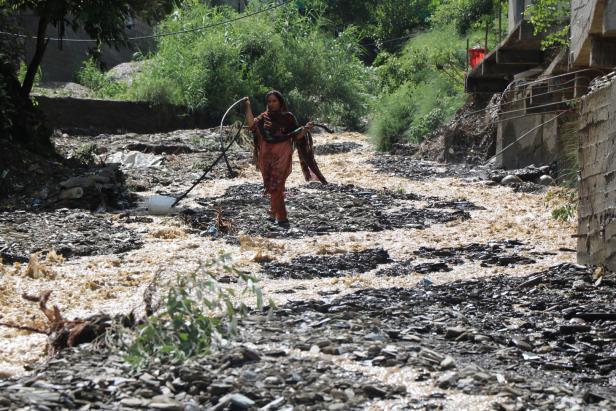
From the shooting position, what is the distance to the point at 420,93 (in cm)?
→ 2728

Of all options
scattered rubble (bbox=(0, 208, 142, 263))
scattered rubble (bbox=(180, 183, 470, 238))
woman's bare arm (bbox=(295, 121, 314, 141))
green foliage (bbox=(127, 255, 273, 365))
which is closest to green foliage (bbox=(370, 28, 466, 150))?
scattered rubble (bbox=(180, 183, 470, 238))

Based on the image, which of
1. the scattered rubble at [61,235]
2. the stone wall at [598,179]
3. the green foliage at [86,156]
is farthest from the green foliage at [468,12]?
the stone wall at [598,179]

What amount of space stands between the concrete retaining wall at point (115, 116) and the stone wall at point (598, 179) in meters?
19.5

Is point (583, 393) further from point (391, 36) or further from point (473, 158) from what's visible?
point (391, 36)

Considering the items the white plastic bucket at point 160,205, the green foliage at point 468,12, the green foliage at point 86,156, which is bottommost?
the white plastic bucket at point 160,205

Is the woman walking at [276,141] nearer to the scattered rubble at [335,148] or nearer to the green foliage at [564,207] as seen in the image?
the green foliage at [564,207]

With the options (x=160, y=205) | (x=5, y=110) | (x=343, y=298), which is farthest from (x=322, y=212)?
(x=343, y=298)

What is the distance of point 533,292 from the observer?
25.9ft

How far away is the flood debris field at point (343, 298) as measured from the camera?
203 inches

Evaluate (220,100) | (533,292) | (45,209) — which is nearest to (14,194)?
(45,209)

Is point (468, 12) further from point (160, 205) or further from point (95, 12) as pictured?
point (160, 205)

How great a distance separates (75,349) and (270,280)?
3572mm

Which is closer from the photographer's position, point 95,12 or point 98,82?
point 95,12

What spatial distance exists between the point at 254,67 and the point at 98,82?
5.18m
